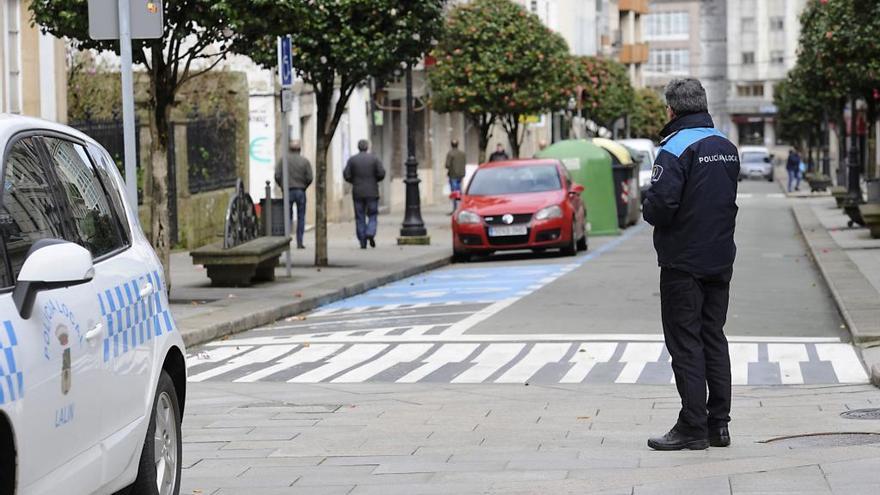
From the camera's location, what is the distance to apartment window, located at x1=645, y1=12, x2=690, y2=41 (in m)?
154

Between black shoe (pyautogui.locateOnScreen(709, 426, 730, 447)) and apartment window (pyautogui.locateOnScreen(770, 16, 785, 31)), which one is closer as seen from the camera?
black shoe (pyautogui.locateOnScreen(709, 426, 730, 447))

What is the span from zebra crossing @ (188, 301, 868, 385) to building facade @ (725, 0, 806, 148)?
127595 mm

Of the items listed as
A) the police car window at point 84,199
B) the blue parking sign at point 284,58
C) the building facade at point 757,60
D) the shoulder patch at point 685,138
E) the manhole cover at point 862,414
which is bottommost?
the manhole cover at point 862,414

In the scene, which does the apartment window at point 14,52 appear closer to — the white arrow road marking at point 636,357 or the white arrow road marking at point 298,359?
the white arrow road marking at point 298,359

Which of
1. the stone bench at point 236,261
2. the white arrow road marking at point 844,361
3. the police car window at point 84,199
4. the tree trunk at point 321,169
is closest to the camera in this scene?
the police car window at point 84,199

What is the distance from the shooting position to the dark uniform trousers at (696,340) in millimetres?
8547

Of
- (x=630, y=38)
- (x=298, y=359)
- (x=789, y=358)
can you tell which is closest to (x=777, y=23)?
(x=630, y=38)

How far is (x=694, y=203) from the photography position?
27.9 feet

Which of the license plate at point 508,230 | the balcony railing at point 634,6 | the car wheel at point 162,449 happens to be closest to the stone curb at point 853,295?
the license plate at point 508,230

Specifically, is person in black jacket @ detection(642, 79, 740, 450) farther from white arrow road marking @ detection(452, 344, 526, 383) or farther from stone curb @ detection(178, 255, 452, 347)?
stone curb @ detection(178, 255, 452, 347)

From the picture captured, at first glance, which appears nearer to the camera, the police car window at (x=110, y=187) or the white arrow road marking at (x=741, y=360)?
the police car window at (x=110, y=187)

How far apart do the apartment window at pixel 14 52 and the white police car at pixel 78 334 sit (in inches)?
690

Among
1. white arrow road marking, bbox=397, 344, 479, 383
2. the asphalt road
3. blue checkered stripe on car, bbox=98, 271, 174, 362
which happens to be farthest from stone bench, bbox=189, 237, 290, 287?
blue checkered stripe on car, bbox=98, 271, 174, 362

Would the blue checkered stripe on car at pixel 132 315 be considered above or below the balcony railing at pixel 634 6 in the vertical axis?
below
